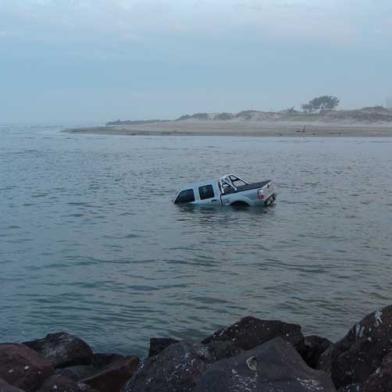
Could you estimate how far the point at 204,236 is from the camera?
70.3 ft

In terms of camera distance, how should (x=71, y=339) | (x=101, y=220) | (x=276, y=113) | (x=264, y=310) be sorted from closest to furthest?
(x=71, y=339)
(x=264, y=310)
(x=101, y=220)
(x=276, y=113)

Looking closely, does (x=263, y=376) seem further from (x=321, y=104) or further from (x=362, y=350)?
(x=321, y=104)

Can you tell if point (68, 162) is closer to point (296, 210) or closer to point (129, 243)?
point (296, 210)

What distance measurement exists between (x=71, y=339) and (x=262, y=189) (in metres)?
17.8

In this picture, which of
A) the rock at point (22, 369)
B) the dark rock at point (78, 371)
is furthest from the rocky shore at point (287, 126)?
the rock at point (22, 369)

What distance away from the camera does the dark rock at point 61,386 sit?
23.4 feet

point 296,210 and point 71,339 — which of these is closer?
point 71,339

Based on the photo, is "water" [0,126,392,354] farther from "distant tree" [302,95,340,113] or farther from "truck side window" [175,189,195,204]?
"distant tree" [302,95,340,113]

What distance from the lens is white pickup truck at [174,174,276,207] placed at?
27.0 metres

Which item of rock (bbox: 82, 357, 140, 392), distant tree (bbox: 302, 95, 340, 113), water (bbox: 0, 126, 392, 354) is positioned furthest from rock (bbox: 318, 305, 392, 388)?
A: distant tree (bbox: 302, 95, 340, 113)

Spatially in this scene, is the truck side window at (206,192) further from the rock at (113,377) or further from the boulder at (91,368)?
the rock at (113,377)

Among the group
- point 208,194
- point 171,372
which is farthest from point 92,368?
point 208,194

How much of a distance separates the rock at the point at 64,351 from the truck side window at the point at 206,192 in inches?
717

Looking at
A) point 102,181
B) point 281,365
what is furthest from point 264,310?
point 102,181
